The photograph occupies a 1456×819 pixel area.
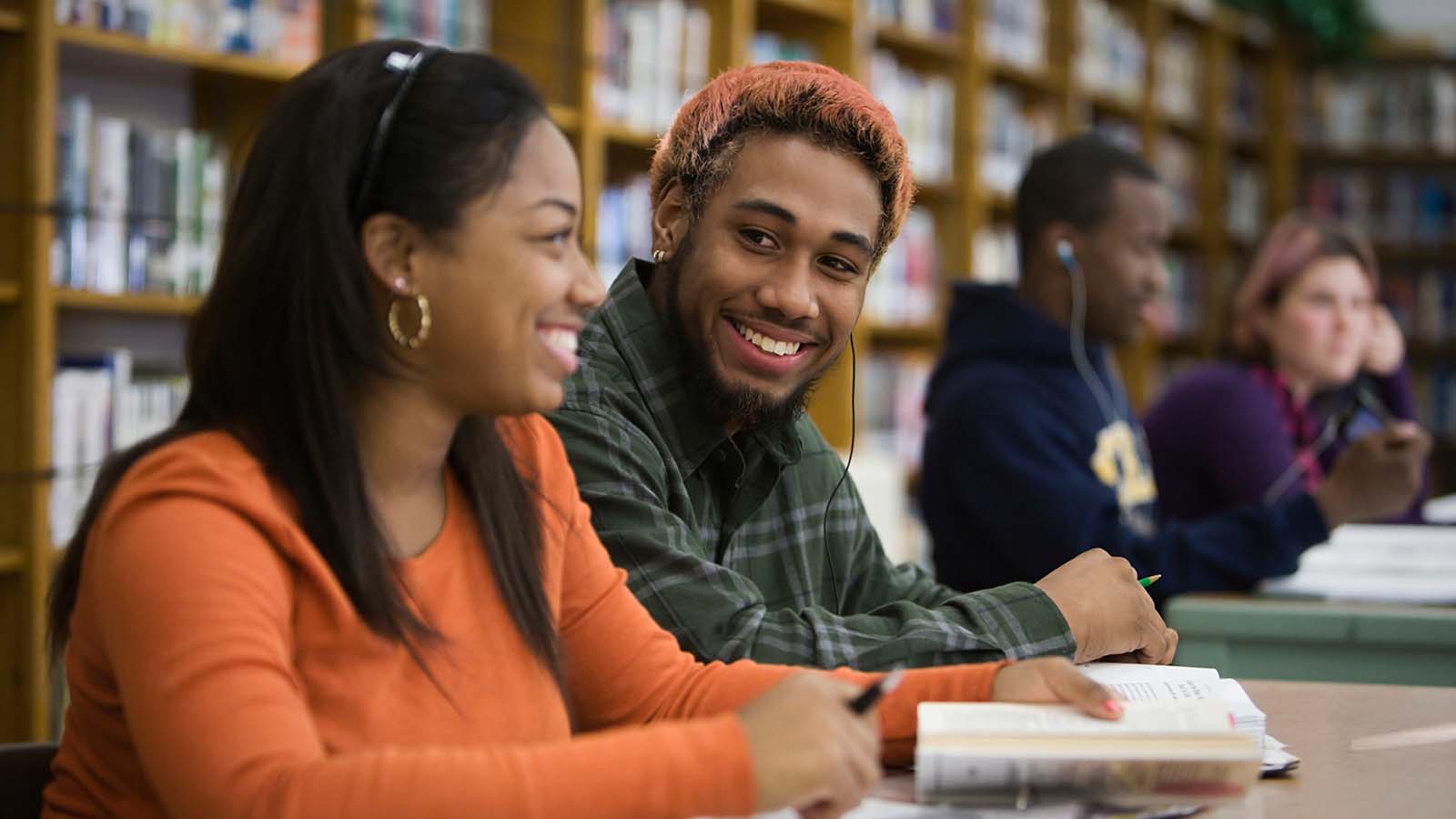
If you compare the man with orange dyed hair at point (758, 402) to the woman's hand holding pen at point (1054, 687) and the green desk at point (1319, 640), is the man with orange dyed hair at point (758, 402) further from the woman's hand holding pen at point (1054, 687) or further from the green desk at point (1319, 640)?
the green desk at point (1319, 640)

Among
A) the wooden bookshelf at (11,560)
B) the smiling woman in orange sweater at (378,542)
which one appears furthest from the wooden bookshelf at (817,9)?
the smiling woman in orange sweater at (378,542)

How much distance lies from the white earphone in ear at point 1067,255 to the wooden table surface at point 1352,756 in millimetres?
1359

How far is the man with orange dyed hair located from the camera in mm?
1286

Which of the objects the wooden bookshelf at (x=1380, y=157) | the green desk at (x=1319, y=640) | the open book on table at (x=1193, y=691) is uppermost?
the wooden bookshelf at (x=1380, y=157)

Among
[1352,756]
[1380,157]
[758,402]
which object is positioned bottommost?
[1352,756]

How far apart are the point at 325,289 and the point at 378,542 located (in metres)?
0.16

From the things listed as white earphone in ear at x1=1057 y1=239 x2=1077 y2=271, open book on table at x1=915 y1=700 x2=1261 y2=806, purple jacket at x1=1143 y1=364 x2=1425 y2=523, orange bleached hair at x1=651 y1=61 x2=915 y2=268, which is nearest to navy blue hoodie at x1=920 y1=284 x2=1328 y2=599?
white earphone in ear at x1=1057 y1=239 x2=1077 y2=271

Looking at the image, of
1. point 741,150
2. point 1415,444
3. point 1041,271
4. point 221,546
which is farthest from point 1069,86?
point 221,546

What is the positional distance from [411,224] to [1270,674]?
1.46m

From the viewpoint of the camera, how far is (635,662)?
1175 millimetres

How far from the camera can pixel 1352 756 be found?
1174 millimetres

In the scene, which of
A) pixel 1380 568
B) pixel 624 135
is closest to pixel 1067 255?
pixel 1380 568

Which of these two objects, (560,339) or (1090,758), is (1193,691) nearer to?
(1090,758)

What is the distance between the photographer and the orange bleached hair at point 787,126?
1.44 metres
